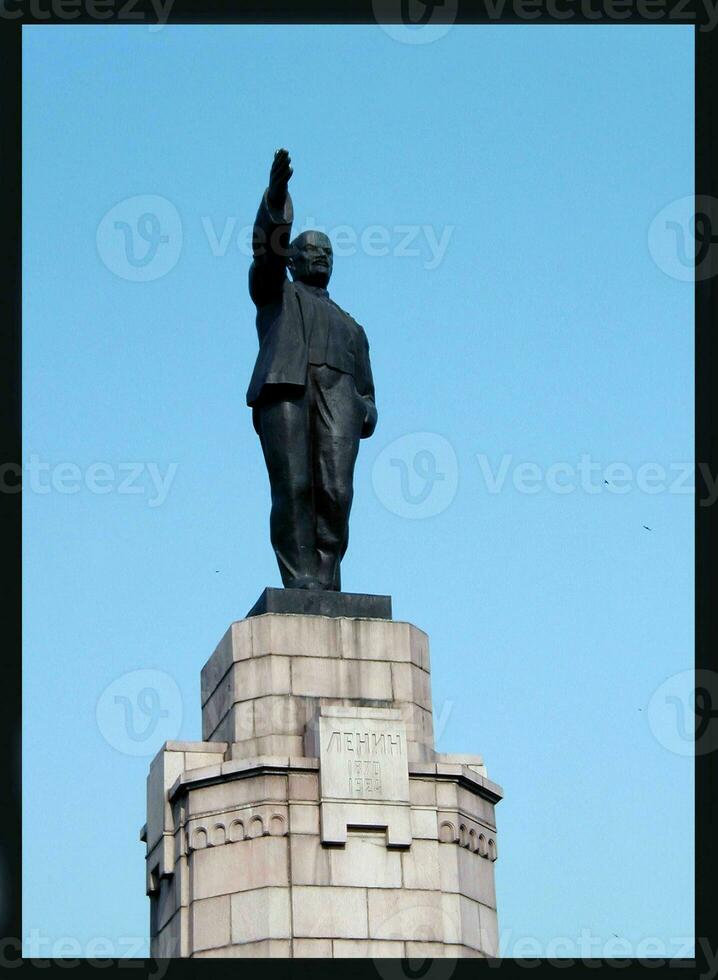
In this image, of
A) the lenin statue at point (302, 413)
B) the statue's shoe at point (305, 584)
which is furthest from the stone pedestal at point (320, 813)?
the lenin statue at point (302, 413)

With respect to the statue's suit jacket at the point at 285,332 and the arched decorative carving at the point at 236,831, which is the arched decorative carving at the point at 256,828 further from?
the statue's suit jacket at the point at 285,332

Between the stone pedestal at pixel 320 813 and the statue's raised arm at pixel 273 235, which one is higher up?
the statue's raised arm at pixel 273 235

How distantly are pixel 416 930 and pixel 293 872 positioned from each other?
1.34 m

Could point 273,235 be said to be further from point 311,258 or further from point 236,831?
point 236,831

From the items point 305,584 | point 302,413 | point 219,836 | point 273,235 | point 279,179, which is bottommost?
point 219,836

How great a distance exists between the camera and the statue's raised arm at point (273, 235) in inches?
776

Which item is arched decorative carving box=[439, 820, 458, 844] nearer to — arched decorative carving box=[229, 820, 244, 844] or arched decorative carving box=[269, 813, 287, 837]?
arched decorative carving box=[269, 813, 287, 837]

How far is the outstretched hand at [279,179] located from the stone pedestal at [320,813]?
172 inches

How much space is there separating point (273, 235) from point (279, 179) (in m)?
0.69

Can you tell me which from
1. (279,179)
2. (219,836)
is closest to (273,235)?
(279,179)

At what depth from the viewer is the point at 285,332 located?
68.5 ft

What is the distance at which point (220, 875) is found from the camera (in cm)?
1848

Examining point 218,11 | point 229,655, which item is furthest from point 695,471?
point 218,11
